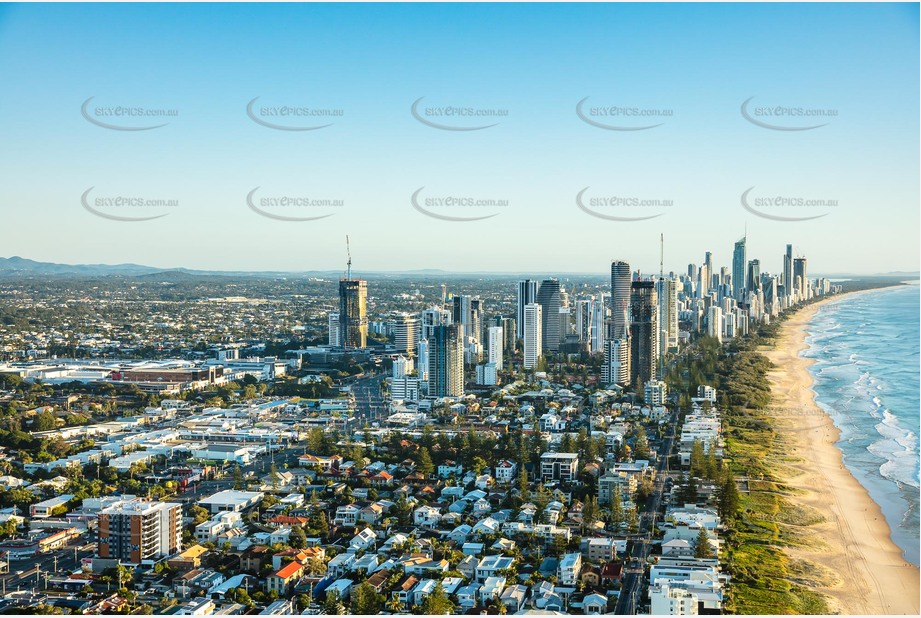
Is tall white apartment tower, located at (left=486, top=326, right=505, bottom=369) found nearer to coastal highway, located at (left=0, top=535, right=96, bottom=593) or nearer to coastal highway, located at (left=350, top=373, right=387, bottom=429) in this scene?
coastal highway, located at (left=350, top=373, right=387, bottom=429)

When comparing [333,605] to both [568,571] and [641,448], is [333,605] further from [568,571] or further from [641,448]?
[641,448]

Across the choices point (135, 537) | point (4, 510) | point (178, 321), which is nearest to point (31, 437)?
point (4, 510)

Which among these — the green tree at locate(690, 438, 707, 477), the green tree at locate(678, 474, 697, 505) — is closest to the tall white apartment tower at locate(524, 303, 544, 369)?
the green tree at locate(690, 438, 707, 477)

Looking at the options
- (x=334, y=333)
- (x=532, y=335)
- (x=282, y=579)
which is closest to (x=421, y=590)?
(x=282, y=579)

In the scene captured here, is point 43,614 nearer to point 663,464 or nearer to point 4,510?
point 4,510

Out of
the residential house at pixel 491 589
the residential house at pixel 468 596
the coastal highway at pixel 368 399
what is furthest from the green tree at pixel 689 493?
the coastal highway at pixel 368 399

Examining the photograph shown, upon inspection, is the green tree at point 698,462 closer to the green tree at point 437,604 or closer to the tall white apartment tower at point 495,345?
the green tree at point 437,604
